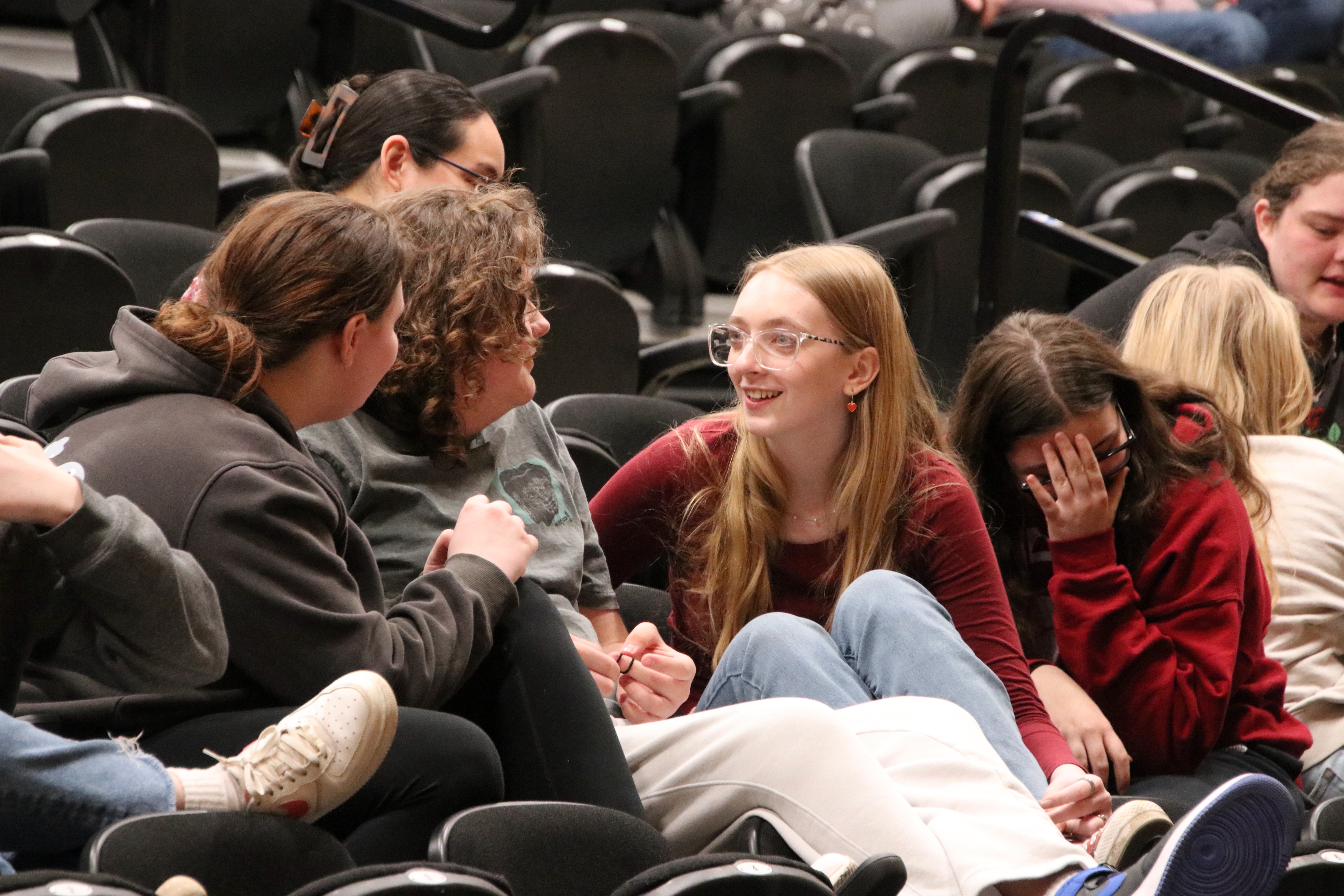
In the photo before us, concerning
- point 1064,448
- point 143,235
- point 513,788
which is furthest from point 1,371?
point 1064,448

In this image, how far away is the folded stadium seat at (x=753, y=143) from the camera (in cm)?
308

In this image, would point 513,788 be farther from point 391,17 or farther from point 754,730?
point 391,17

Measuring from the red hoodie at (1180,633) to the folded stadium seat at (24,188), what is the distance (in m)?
1.32

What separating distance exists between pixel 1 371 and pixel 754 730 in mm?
1031

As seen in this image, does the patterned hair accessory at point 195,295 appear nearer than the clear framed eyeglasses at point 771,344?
Yes

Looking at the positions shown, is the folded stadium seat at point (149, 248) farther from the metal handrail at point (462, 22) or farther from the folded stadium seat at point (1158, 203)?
the folded stadium seat at point (1158, 203)


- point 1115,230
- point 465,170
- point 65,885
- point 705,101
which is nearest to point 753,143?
point 705,101

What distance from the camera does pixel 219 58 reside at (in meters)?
2.90

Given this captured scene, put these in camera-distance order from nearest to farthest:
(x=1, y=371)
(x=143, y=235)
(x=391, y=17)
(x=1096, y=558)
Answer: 1. (x=1096, y=558)
2. (x=1, y=371)
3. (x=143, y=235)
4. (x=391, y=17)

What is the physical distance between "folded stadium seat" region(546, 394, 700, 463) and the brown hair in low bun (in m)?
0.75

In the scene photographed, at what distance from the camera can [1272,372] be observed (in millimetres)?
1911

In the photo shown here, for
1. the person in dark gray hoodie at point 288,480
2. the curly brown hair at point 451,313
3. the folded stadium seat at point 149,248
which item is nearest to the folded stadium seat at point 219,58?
the folded stadium seat at point 149,248

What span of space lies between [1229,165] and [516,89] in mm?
1834

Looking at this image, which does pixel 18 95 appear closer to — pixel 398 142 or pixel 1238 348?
pixel 398 142
